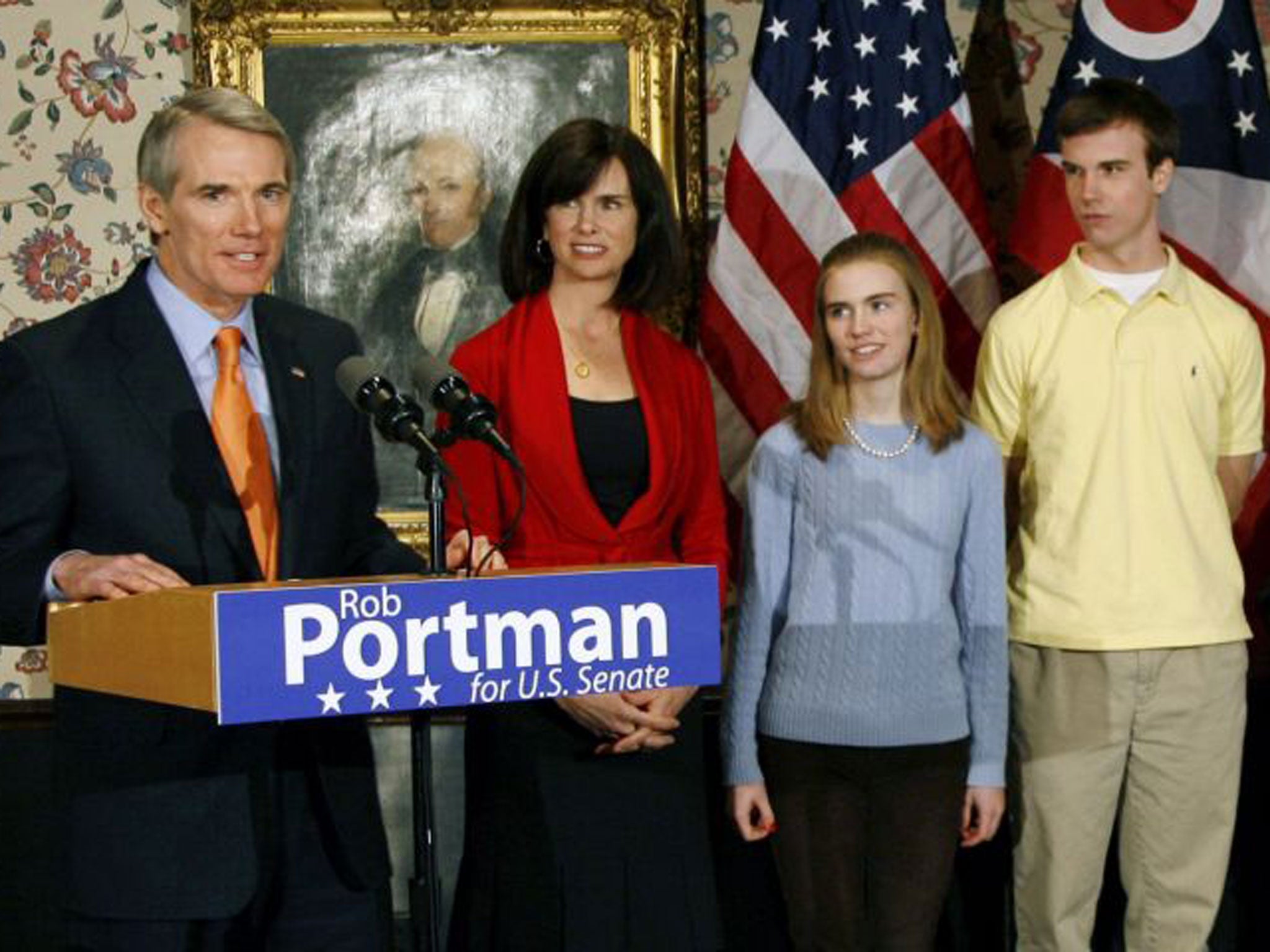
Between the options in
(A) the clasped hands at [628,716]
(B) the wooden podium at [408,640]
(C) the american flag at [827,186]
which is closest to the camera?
(B) the wooden podium at [408,640]

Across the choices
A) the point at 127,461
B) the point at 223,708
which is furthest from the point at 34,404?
the point at 223,708

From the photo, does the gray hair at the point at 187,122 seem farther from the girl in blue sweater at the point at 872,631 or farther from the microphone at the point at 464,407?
the girl in blue sweater at the point at 872,631

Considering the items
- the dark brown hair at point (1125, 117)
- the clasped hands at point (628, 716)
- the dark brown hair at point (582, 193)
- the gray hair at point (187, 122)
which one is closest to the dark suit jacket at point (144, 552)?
the gray hair at point (187, 122)

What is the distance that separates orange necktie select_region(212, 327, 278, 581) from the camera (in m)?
2.02

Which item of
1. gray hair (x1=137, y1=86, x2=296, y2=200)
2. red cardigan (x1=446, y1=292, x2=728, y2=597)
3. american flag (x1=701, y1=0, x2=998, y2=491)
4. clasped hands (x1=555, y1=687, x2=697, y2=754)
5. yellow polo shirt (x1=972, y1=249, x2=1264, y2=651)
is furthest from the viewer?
american flag (x1=701, y1=0, x2=998, y2=491)

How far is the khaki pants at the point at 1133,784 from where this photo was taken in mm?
3004

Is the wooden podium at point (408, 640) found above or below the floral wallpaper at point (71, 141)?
below

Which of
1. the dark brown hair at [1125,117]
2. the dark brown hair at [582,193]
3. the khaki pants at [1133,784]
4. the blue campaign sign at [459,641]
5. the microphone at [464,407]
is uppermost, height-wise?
the dark brown hair at [1125,117]

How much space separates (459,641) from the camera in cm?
163

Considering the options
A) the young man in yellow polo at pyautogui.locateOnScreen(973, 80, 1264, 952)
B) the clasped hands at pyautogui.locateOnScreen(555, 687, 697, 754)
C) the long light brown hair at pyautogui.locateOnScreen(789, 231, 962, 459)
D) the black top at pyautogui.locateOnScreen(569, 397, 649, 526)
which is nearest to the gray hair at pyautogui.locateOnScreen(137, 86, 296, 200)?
the black top at pyautogui.locateOnScreen(569, 397, 649, 526)

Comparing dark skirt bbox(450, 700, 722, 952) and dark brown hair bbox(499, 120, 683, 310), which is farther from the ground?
dark brown hair bbox(499, 120, 683, 310)

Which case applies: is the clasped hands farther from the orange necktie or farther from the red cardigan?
the orange necktie

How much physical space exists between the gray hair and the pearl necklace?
112cm

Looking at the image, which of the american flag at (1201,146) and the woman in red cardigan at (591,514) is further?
the american flag at (1201,146)
